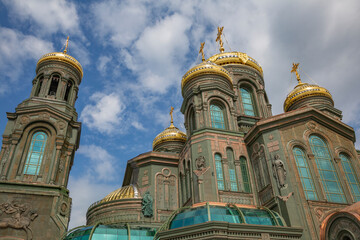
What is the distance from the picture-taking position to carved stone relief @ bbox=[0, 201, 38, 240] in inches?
715

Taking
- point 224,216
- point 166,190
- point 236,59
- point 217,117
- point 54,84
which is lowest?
point 224,216

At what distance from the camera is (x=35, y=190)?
19891mm

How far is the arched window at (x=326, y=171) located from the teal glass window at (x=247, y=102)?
9803 mm

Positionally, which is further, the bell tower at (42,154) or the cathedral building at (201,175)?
the bell tower at (42,154)

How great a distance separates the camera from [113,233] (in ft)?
52.6

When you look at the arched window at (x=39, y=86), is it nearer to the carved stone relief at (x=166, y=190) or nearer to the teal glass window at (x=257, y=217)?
the carved stone relief at (x=166, y=190)

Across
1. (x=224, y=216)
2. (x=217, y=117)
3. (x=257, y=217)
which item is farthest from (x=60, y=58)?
(x=257, y=217)

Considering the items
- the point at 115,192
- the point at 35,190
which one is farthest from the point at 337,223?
the point at 35,190

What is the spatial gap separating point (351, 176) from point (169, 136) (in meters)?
19.5

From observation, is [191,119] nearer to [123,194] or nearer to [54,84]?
[123,194]

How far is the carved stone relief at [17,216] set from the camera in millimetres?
18156

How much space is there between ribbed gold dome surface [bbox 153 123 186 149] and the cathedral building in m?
7.65

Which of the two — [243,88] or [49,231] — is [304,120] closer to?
[243,88]

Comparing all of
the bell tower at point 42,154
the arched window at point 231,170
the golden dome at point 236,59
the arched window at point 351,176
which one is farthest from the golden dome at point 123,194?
the golden dome at point 236,59
